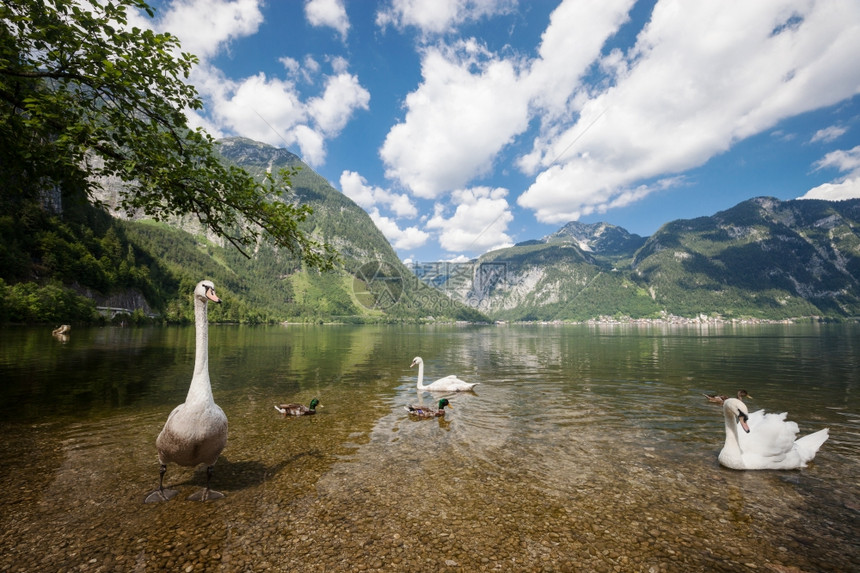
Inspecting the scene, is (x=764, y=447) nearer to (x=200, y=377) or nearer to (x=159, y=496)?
(x=200, y=377)

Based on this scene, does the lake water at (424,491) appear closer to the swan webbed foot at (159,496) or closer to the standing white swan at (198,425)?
the swan webbed foot at (159,496)

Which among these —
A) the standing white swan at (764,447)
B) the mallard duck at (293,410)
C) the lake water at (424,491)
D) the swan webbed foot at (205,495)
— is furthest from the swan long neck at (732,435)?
the mallard duck at (293,410)

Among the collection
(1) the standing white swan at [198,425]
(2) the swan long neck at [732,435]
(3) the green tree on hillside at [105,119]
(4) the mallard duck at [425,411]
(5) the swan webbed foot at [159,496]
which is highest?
(3) the green tree on hillside at [105,119]

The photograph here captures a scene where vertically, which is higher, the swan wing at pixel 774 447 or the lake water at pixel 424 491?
the swan wing at pixel 774 447

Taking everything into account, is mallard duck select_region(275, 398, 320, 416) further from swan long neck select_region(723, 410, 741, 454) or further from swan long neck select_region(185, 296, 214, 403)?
swan long neck select_region(723, 410, 741, 454)

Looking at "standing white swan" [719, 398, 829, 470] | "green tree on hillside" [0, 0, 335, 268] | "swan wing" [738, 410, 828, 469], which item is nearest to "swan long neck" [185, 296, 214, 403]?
"green tree on hillside" [0, 0, 335, 268]

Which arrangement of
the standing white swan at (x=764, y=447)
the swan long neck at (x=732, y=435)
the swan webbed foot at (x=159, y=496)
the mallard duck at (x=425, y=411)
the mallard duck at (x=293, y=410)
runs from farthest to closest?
the mallard duck at (x=425, y=411) < the mallard duck at (x=293, y=410) < the swan long neck at (x=732, y=435) < the standing white swan at (x=764, y=447) < the swan webbed foot at (x=159, y=496)

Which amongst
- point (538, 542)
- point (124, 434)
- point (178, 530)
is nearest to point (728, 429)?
point (538, 542)

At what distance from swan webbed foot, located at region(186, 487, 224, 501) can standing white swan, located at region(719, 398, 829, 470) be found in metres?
12.2

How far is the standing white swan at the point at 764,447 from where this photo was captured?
30.8 ft

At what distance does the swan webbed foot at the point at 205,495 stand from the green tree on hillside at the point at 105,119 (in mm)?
8146

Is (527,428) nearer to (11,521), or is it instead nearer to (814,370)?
(11,521)

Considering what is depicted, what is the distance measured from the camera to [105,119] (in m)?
11.2

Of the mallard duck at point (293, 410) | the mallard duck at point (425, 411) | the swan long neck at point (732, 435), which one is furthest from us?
the mallard duck at point (425, 411)
